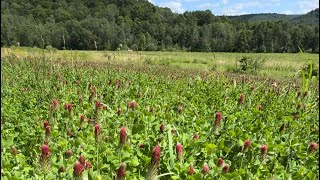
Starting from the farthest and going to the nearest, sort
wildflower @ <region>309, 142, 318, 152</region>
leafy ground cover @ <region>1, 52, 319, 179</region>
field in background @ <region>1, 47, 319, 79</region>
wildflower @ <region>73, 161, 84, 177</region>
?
1. field in background @ <region>1, 47, 319, 79</region>
2. wildflower @ <region>309, 142, 318, 152</region>
3. leafy ground cover @ <region>1, 52, 319, 179</region>
4. wildflower @ <region>73, 161, 84, 177</region>

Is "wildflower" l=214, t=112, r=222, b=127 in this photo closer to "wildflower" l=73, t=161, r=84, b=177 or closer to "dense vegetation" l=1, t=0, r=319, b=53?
"wildflower" l=73, t=161, r=84, b=177

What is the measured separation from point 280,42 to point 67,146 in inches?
3767

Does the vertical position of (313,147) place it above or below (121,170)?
below

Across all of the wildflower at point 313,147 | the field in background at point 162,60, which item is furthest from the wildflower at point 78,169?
the field in background at point 162,60

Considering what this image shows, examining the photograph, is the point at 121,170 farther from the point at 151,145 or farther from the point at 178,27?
the point at 178,27

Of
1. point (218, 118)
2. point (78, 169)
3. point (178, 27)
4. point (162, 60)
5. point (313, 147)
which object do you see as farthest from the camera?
point (178, 27)

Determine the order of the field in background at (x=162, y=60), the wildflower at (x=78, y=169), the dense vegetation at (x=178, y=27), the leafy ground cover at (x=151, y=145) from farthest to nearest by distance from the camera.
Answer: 1. the dense vegetation at (x=178, y=27)
2. the field in background at (x=162, y=60)
3. the leafy ground cover at (x=151, y=145)
4. the wildflower at (x=78, y=169)

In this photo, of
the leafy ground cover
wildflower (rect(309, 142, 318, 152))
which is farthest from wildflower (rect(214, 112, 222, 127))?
wildflower (rect(309, 142, 318, 152))

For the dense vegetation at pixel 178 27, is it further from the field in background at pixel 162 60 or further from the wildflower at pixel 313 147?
the wildflower at pixel 313 147

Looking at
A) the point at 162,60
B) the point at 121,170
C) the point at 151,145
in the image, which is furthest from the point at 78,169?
the point at 162,60

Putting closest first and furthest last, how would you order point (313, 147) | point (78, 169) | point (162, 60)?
point (78, 169), point (313, 147), point (162, 60)

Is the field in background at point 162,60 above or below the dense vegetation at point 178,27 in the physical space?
below

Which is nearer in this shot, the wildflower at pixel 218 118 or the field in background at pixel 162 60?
Answer: the wildflower at pixel 218 118

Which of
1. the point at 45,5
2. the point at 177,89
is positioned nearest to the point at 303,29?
the point at 45,5
